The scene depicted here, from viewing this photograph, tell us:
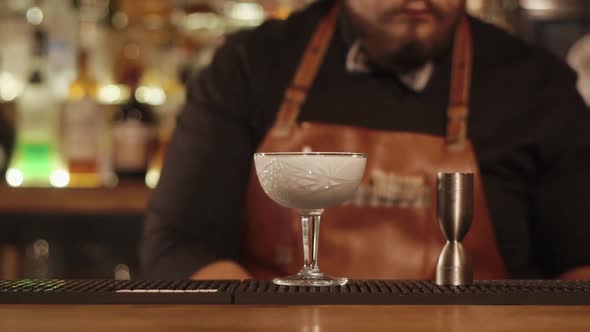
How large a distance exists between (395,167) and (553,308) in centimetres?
83

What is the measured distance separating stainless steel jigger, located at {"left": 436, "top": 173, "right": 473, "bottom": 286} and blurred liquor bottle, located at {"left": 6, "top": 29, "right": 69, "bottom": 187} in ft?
6.31

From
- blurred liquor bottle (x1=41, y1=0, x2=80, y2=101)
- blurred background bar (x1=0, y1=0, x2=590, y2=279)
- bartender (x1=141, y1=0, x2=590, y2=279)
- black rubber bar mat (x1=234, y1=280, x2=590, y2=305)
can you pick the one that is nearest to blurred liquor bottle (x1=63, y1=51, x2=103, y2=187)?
blurred background bar (x1=0, y1=0, x2=590, y2=279)

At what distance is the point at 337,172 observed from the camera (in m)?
1.01

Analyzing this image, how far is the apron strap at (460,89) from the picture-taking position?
1733mm

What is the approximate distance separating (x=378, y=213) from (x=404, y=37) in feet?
1.10

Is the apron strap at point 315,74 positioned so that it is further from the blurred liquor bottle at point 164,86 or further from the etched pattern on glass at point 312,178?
the blurred liquor bottle at point 164,86

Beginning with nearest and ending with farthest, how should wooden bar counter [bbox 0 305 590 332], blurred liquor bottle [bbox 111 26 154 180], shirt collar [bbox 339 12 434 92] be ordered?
wooden bar counter [bbox 0 305 590 332] < shirt collar [bbox 339 12 434 92] < blurred liquor bottle [bbox 111 26 154 180]

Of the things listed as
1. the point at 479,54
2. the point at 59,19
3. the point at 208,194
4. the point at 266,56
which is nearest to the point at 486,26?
the point at 479,54

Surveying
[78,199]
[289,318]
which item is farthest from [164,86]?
[289,318]

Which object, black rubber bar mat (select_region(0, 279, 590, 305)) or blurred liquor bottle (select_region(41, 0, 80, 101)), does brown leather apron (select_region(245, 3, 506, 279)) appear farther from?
blurred liquor bottle (select_region(41, 0, 80, 101))

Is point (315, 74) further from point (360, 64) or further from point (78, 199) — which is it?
point (78, 199)

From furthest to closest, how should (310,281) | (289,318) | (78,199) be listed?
1. (78,199)
2. (310,281)
3. (289,318)

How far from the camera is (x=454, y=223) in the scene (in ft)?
3.35

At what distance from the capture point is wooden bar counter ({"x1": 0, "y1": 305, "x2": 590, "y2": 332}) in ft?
2.50
